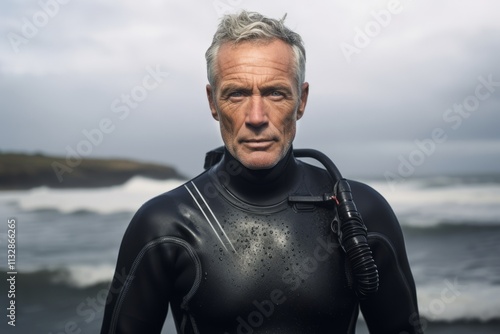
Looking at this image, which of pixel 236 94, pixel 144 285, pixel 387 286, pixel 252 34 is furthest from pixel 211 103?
pixel 387 286

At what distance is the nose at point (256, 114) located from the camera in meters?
1.75

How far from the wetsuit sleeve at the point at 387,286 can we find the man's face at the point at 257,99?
1.18 ft

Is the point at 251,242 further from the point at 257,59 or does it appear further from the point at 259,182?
the point at 257,59

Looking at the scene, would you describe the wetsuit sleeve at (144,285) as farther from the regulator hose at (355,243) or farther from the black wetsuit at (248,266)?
the regulator hose at (355,243)

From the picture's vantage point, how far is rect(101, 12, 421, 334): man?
1797 millimetres

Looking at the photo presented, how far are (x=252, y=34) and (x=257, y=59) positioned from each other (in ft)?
0.26

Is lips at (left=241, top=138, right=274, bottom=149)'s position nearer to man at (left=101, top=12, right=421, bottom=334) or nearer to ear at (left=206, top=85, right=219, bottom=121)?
man at (left=101, top=12, right=421, bottom=334)

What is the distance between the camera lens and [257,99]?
1.78 metres

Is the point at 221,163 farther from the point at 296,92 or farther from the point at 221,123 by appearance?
the point at 296,92

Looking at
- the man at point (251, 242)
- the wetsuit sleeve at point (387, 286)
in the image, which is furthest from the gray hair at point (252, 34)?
the wetsuit sleeve at point (387, 286)

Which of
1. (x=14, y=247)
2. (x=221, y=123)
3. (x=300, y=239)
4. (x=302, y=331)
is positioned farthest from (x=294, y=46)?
(x=14, y=247)

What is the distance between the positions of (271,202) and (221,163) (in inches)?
8.3

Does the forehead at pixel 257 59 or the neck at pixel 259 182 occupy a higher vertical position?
the forehead at pixel 257 59

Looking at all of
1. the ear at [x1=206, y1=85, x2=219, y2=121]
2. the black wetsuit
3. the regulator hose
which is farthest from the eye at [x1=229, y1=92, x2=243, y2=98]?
the regulator hose
